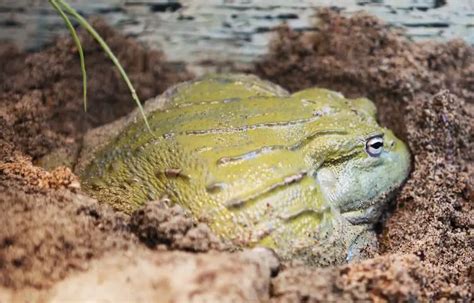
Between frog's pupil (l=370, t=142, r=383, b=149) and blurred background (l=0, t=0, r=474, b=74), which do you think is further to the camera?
blurred background (l=0, t=0, r=474, b=74)

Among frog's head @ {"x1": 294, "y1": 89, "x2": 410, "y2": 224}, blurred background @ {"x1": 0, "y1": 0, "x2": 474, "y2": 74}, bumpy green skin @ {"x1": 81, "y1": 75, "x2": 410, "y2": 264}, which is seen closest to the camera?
bumpy green skin @ {"x1": 81, "y1": 75, "x2": 410, "y2": 264}

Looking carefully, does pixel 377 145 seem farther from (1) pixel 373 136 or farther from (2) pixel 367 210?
(2) pixel 367 210

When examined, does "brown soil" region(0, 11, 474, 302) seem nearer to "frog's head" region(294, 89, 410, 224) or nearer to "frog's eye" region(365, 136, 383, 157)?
"frog's head" region(294, 89, 410, 224)

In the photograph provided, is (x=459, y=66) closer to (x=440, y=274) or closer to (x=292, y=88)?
(x=292, y=88)

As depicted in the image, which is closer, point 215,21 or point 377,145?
point 377,145

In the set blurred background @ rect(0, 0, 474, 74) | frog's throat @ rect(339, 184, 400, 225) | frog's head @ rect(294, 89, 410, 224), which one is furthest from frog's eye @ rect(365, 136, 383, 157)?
blurred background @ rect(0, 0, 474, 74)

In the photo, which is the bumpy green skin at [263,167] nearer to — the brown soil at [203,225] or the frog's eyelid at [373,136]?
the frog's eyelid at [373,136]

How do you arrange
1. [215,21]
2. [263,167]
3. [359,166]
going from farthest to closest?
[215,21]
[359,166]
[263,167]

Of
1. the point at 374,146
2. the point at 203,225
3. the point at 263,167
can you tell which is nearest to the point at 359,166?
the point at 374,146
